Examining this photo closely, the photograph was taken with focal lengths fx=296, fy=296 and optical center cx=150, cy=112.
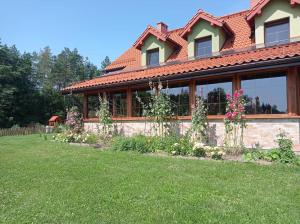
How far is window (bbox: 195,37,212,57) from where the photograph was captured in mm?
14875

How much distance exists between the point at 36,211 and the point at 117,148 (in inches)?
250

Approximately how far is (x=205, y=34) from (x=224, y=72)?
15.2 ft

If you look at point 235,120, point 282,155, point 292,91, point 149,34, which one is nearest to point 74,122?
point 149,34

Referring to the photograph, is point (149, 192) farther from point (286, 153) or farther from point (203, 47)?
point (203, 47)

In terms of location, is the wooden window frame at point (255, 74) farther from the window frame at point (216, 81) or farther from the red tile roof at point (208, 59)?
the red tile roof at point (208, 59)

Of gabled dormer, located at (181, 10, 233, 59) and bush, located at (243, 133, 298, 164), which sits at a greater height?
gabled dormer, located at (181, 10, 233, 59)

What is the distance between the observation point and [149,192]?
5.59 metres

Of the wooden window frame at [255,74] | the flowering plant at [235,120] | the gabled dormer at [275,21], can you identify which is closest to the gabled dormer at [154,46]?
the wooden window frame at [255,74]

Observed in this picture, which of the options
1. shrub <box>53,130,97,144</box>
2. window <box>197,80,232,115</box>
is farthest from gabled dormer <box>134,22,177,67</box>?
shrub <box>53,130,97,144</box>

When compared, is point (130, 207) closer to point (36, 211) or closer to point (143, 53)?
point (36, 211)

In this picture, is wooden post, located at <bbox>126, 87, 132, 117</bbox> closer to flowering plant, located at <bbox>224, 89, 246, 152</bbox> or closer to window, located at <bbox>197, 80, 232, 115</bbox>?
window, located at <bbox>197, 80, 232, 115</bbox>

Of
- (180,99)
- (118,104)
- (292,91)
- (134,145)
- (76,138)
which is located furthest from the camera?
(118,104)

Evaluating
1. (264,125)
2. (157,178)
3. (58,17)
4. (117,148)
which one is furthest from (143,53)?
(157,178)

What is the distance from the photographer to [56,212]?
15.5 ft
